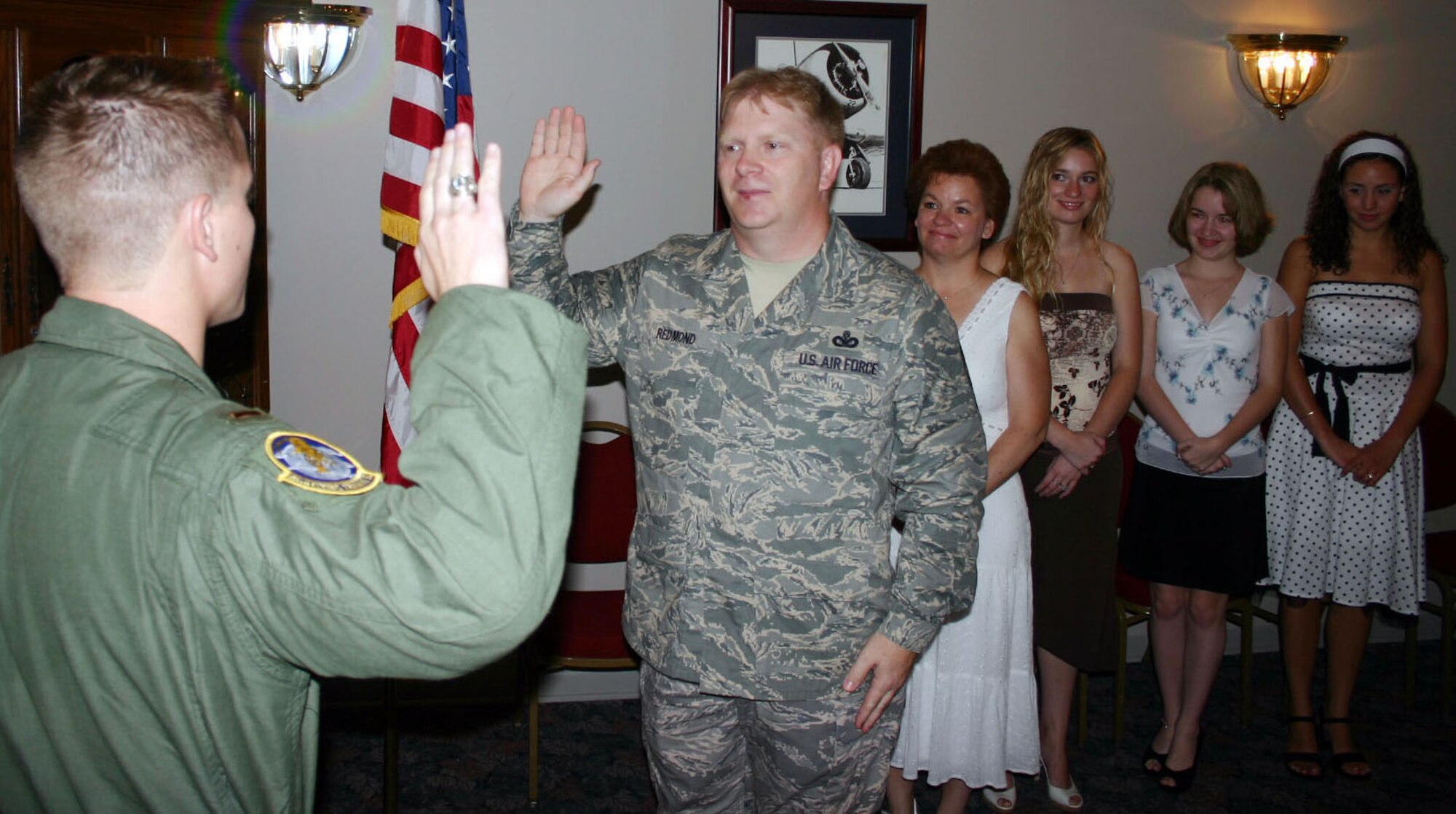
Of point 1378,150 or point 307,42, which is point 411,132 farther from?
point 1378,150

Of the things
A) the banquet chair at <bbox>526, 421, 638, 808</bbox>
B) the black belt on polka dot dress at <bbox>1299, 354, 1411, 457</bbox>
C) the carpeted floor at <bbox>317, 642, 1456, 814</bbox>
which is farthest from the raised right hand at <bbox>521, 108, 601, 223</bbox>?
the black belt on polka dot dress at <bbox>1299, 354, 1411, 457</bbox>

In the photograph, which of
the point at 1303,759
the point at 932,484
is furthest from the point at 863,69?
the point at 1303,759

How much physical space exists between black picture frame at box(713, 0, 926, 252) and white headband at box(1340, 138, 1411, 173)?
1424 millimetres

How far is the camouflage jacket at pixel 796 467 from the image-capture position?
2006 millimetres

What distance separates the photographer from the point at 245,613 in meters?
1.00

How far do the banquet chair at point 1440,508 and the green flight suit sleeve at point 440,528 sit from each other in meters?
4.13

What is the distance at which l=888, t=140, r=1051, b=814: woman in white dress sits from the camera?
111 inches

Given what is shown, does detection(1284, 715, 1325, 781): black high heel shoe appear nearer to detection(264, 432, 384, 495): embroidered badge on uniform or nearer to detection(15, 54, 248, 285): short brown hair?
A: detection(264, 432, 384, 495): embroidered badge on uniform

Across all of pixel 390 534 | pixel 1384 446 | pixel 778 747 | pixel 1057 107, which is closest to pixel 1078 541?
pixel 1384 446

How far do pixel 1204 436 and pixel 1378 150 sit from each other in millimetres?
1104

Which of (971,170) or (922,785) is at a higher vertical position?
(971,170)

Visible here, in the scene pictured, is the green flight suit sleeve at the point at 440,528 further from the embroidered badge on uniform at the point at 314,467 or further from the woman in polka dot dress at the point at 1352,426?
the woman in polka dot dress at the point at 1352,426

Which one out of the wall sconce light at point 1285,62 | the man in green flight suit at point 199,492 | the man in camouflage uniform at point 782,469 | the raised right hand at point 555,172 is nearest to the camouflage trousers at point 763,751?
the man in camouflage uniform at point 782,469

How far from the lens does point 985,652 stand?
282 cm
